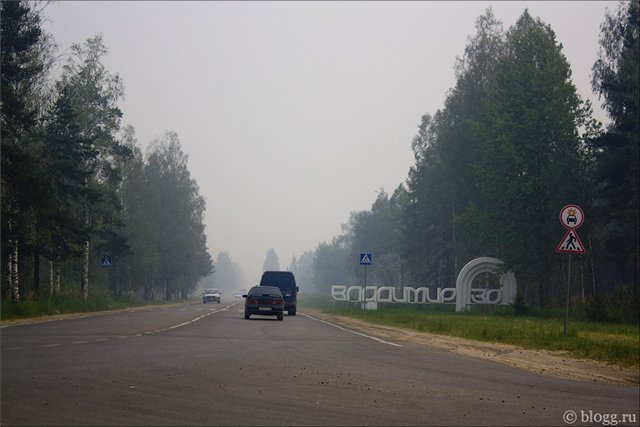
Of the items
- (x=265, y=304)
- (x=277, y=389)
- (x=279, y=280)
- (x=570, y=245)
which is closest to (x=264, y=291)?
(x=265, y=304)

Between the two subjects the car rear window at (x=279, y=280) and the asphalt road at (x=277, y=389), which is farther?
the car rear window at (x=279, y=280)

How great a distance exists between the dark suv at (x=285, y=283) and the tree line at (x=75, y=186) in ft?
35.7

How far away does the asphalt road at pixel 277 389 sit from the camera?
7703mm

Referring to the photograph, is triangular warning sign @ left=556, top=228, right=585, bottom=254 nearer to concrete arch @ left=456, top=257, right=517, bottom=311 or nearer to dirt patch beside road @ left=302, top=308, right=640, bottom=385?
dirt patch beside road @ left=302, top=308, right=640, bottom=385

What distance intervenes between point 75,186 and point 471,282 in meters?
26.1

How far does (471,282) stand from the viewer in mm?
44594

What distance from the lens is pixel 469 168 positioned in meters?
56.7

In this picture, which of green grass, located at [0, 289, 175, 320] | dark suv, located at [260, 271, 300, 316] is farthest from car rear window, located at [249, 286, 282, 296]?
green grass, located at [0, 289, 175, 320]

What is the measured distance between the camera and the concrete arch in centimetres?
4456

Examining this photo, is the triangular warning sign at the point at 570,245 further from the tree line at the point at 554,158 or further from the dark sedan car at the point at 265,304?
the tree line at the point at 554,158

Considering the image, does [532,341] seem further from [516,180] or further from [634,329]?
[516,180]

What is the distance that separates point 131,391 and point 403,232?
224 feet

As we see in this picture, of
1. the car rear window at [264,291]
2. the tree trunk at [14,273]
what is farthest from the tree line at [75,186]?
the car rear window at [264,291]

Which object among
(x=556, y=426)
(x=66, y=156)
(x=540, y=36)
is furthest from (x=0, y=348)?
(x=540, y=36)
